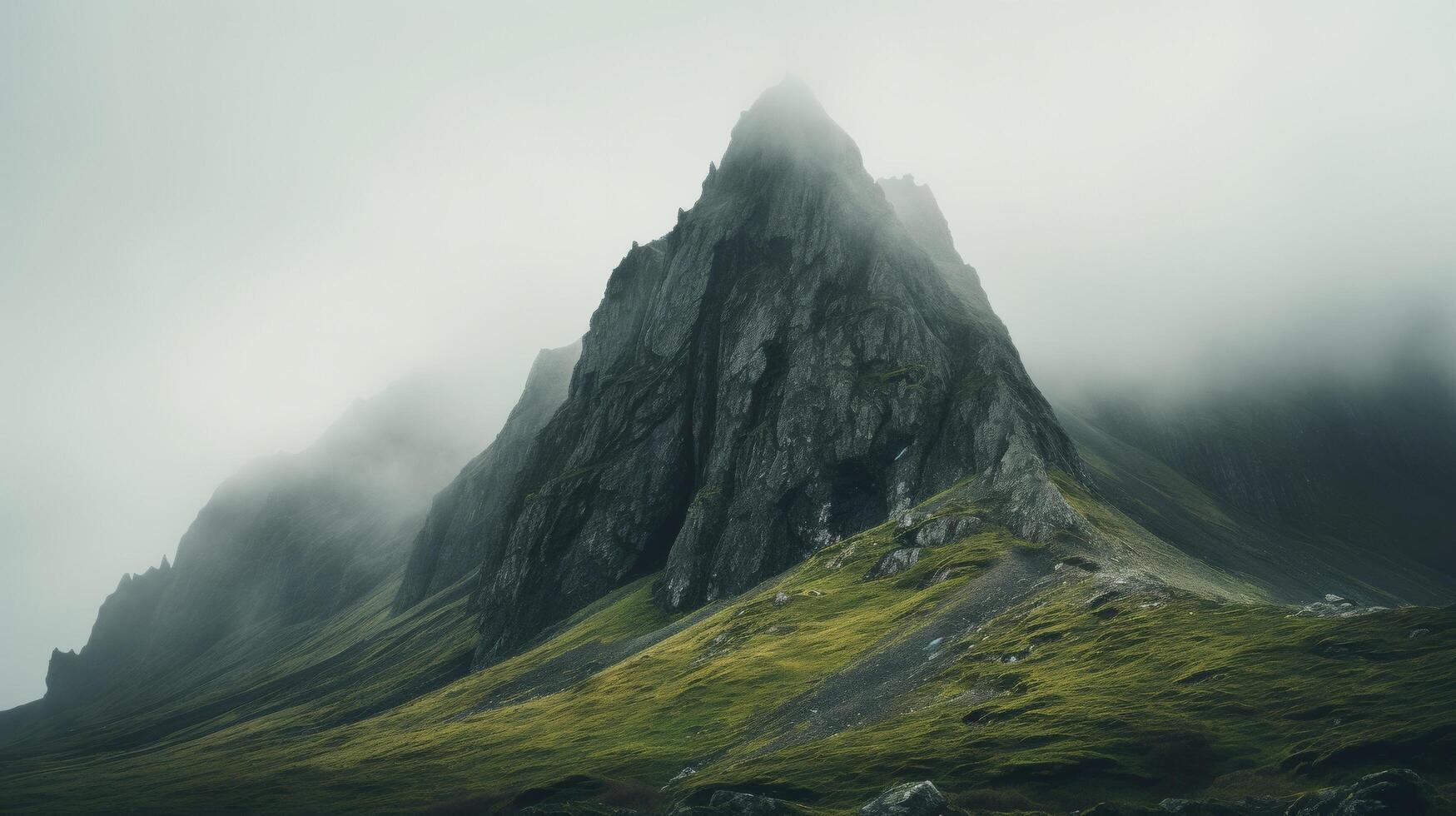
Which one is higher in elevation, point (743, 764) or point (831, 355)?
point (831, 355)

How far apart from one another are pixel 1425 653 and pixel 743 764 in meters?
44.2

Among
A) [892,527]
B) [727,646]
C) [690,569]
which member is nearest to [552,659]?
[690,569]

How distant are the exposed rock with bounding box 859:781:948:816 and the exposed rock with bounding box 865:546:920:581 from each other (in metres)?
72.2

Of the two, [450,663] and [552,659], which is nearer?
[552,659]

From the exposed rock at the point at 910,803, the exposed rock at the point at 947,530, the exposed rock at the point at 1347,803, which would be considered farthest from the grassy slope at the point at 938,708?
the exposed rock at the point at 947,530

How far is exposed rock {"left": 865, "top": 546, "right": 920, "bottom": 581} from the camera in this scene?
Result: 4476 inches

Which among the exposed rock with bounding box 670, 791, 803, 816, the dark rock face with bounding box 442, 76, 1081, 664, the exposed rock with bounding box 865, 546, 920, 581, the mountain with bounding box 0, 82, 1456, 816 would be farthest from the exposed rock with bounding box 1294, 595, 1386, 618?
the exposed rock with bounding box 865, 546, 920, 581

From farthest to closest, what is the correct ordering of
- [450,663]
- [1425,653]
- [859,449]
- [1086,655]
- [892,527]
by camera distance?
[450,663]
[859,449]
[892,527]
[1086,655]
[1425,653]

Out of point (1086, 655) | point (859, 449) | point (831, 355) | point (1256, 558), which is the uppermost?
point (831, 355)

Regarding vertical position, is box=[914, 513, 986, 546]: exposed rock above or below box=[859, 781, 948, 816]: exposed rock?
above

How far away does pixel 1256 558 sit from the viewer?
167 meters

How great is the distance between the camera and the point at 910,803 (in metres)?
41.2

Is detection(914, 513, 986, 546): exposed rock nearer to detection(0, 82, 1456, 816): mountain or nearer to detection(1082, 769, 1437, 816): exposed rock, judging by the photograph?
detection(0, 82, 1456, 816): mountain

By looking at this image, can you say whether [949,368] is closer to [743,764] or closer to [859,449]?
[859,449]
